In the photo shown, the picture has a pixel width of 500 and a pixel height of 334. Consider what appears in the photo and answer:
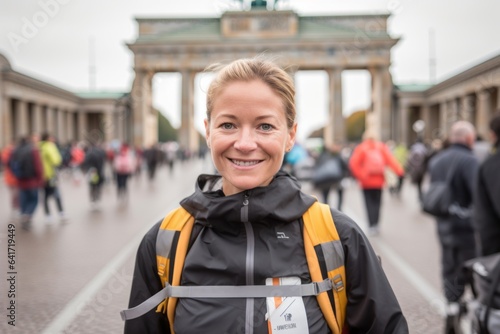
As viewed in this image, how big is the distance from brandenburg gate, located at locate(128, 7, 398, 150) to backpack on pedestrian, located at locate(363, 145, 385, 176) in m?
44.7

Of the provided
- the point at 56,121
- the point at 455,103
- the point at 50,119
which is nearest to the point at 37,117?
the point at 50,119

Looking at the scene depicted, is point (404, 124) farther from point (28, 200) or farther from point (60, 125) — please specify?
point (28, 200)

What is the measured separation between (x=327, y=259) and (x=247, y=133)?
20.0 inches

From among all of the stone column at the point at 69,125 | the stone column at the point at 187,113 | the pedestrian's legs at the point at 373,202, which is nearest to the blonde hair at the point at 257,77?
the pedestrian's legs at the point at 373,202

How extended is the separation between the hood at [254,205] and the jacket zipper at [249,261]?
1 centimetres

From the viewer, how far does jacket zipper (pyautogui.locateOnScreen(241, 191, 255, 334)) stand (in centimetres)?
182

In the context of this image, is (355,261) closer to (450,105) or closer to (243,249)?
(243,249)

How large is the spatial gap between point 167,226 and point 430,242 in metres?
8.40

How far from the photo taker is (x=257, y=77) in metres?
1.92

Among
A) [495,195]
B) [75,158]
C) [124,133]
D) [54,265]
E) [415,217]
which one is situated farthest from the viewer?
[124,133]

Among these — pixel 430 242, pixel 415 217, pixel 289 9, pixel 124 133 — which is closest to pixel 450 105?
pixel 289 9

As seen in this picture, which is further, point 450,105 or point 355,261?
point 450,105

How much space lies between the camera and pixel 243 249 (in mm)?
1870

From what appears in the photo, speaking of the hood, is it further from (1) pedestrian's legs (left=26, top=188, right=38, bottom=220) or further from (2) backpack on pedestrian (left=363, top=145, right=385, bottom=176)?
(1) pedestrian's legs (left=26, top=188, right=38, bottom=220)
